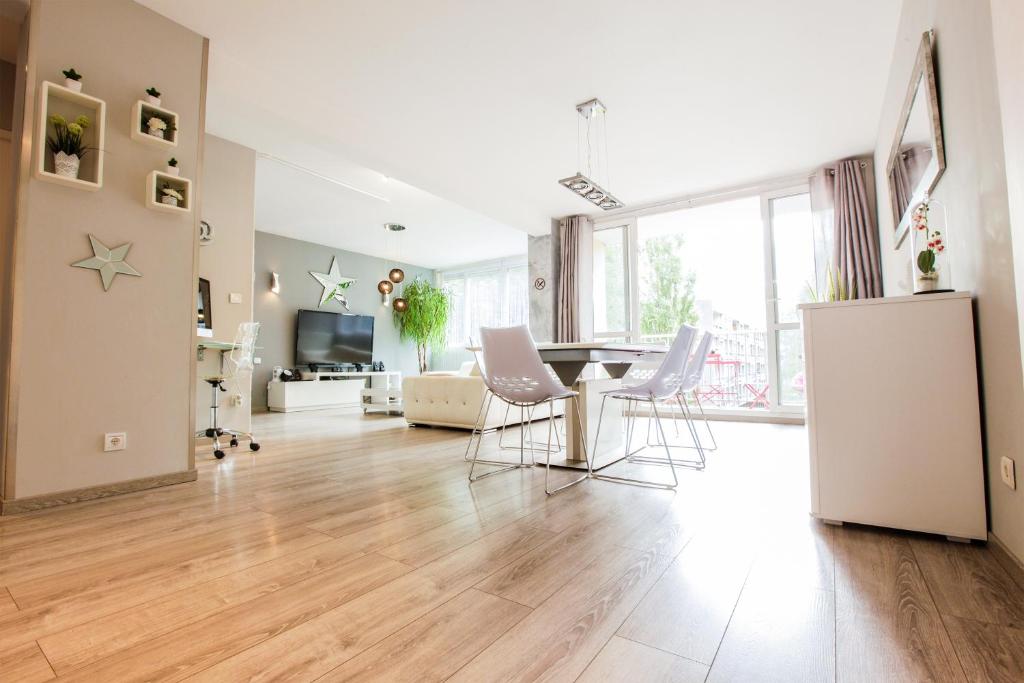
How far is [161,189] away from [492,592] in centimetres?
278

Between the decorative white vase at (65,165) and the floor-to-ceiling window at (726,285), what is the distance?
5.25 meters

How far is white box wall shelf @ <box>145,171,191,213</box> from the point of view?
2.54 meters

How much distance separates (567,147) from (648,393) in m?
2.80

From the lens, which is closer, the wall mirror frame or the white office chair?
the wall mirror frame

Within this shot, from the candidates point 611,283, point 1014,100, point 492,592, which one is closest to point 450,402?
point 611,283

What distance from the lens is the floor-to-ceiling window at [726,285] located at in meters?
5.06

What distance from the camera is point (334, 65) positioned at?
3.18 meters

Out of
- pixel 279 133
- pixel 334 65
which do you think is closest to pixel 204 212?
pixel 279 133

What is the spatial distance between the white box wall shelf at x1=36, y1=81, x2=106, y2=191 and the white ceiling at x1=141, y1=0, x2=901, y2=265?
2.39ft

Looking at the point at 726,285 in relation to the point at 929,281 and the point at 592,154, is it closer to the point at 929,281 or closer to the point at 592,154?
the point at 592,154

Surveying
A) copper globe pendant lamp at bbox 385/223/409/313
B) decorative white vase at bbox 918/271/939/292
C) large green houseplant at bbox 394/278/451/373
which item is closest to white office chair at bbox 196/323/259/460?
copper globe pendant lamp at bbox 385/223/409/313

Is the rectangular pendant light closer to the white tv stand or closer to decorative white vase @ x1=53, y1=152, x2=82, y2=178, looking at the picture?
decorative white vase @ x1=53, y1=152, x2=82, y2=178

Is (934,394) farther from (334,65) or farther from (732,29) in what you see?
(334,65)

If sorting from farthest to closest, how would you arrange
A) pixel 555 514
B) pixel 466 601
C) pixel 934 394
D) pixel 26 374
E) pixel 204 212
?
pixel 204 212 → pixel 26 374 → pixel 555 514 → pixel 934 394 → pixel 466 601
